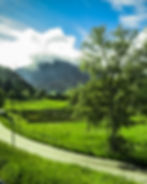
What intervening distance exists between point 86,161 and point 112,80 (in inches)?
206

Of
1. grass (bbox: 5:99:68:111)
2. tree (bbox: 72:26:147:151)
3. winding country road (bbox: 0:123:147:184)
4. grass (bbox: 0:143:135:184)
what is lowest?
grass (bbox: 5:99:68:111)

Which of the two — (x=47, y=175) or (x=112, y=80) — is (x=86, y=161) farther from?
(x=47, y=175)

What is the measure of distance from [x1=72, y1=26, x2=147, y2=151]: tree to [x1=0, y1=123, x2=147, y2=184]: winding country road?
2.20 meters

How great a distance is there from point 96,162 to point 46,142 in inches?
230

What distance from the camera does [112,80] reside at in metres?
14.9

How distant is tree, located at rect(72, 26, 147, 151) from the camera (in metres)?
14.3

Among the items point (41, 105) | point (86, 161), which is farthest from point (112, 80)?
point (41, 105)

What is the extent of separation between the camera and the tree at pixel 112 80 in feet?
47.0

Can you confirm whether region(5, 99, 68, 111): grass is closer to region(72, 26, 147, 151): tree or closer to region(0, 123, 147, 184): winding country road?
region(0, 123, 147, 184): winding country road

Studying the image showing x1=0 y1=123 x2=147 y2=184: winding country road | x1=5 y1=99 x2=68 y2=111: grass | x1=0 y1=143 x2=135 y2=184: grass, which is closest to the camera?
x1=0 y1=143 x2=135 y2=184: grass

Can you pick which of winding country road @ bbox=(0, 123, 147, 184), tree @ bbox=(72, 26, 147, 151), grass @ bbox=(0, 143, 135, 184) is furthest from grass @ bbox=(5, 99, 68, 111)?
grass @ bbox=(0, 143, 135, 184)

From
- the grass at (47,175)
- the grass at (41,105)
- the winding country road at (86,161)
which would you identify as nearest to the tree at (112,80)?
the winding country road at (86,161)

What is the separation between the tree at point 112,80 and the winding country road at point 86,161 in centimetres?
220

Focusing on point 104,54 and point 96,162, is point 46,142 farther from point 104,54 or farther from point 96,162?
point 104,54
